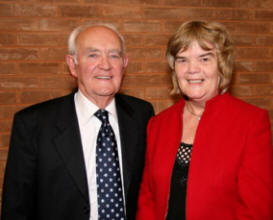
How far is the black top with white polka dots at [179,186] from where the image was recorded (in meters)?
1.56

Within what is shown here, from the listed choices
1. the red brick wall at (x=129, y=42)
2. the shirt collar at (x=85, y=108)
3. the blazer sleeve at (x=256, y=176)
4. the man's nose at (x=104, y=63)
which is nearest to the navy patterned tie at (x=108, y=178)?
the shirt collar at (x=85, y=108)

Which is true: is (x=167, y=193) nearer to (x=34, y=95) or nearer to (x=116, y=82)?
(x=116, y=82)

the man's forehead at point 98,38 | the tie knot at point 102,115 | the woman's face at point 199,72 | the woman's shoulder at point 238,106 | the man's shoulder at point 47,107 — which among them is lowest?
the tie knot at point 102,115

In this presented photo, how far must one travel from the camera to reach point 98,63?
1790mm

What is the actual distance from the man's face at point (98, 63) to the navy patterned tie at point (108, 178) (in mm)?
222

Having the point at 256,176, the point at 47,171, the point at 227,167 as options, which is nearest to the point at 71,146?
the point at 47,171

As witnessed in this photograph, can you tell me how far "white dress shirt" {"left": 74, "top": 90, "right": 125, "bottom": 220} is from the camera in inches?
66.7

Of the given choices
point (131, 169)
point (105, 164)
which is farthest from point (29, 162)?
point (131, 169)

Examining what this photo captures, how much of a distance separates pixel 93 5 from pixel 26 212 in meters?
1.77

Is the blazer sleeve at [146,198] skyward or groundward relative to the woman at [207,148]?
groundward

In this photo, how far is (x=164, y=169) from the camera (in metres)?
1.63

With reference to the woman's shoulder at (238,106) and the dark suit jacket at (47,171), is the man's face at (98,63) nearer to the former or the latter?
the dark suit jacket at (47,171)

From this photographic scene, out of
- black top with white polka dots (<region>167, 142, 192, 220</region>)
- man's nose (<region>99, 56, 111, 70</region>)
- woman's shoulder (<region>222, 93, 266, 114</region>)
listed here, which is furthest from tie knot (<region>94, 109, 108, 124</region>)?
woman's shoulder (<region>222, 93, 266, 114</region>)

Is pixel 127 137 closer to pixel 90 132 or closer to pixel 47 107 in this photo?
pixel 90 132
